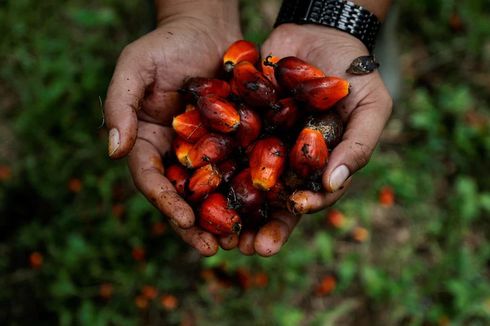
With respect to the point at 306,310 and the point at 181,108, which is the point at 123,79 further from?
the point at 306,310

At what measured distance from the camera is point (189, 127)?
236cm

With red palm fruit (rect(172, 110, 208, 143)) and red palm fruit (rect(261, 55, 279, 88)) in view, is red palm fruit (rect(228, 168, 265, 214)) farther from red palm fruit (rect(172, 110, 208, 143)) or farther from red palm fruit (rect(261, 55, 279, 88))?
red palm fruit (rect(261, 55, 279, 88))

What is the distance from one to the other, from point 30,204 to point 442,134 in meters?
2.82

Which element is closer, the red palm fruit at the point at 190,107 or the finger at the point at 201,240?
the finger at the point at 201,240

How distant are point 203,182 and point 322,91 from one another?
0.64m

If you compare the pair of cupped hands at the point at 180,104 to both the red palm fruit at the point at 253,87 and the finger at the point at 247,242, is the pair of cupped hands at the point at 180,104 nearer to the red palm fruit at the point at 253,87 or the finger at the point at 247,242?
the finger at the point at 247,242

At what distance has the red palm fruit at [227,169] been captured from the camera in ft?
7.59

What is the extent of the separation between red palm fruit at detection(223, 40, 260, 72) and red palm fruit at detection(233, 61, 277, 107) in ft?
0.52

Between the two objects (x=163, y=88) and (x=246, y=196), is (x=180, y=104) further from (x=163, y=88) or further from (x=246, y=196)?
(x=246, y=196)

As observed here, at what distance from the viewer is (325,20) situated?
8.57ft

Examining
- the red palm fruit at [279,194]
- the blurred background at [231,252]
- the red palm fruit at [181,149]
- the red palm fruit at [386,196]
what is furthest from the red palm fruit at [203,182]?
the red palm fruit at [386,196]

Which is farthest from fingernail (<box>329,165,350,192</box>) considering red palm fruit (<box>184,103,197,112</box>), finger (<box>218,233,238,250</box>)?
red palm fruit (<box>184,103,197,112</box>)

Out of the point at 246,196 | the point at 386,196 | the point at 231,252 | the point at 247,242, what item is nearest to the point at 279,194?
the point at 246,196

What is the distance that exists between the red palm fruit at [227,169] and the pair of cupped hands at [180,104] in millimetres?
249
